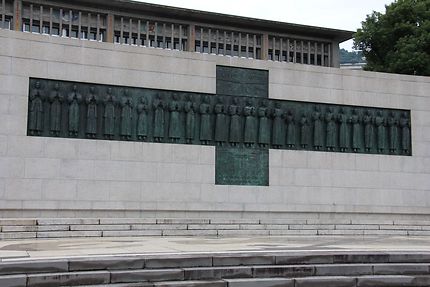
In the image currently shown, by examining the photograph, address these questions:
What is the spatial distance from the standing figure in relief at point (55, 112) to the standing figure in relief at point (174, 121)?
118 inches

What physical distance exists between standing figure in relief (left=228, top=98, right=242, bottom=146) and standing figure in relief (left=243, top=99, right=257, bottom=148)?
0.61ft

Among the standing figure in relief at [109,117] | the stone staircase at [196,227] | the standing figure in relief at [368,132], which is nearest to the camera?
the stone staircase at [196,227]

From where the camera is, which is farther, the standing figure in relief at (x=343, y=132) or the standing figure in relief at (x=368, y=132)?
the standing figure in relief at (x=368, y=132)

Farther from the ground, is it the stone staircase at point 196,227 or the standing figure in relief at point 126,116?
the standing figure in relief at point 126,116

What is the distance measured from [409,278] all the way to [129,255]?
13.7 ft

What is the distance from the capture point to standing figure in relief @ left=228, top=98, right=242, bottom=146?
15.8m

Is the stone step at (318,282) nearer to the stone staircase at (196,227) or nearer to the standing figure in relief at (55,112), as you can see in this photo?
the stone staircase at (196,227)

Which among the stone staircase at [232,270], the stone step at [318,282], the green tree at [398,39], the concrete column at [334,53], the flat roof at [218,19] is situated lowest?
the stone step at [318,282]

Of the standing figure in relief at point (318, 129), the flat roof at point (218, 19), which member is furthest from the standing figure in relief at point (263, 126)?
the flat roof at point (218, 19)

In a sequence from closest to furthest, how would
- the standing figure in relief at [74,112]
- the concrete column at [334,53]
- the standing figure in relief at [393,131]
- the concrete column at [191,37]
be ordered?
the standing figure in relief at [74,112]
the standing figure in relief at [393,131]
the concrete column at [191,37]
the concrete column at [334,53]

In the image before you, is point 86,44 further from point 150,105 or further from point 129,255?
point 129,255

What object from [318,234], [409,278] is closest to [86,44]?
[318,234]

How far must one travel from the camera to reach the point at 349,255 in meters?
8.52

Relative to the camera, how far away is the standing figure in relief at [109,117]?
1470 centimetres
